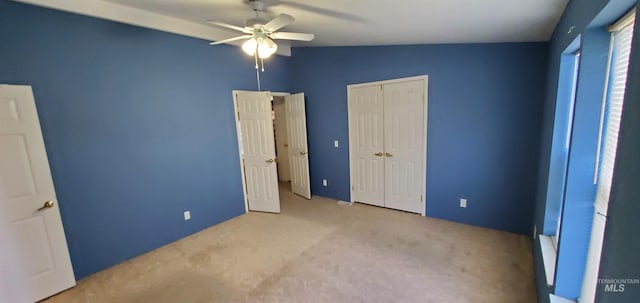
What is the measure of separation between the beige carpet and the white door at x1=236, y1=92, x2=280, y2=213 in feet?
1.86

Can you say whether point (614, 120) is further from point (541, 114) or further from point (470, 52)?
point (470, 52)

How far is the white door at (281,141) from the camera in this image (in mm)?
5828

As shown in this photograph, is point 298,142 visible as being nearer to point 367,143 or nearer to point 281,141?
point 367,143

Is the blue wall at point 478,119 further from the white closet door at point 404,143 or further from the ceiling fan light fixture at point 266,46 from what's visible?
the ceiling fan light fixture at point 266,46

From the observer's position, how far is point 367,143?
4172mm

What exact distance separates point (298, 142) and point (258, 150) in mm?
877

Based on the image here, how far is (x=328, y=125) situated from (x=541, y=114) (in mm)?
2827

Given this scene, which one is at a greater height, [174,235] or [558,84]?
[558,84]

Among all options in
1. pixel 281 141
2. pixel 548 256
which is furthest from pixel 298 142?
pixel 548 256

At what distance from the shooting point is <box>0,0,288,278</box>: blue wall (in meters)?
2.36

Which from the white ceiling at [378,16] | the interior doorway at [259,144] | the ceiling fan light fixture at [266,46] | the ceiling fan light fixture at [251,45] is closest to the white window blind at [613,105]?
the white ceiling at [378,16]

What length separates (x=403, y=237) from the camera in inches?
126

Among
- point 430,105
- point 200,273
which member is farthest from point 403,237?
point 200,273

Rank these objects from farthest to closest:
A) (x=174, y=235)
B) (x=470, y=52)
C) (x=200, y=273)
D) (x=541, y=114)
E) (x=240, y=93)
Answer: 1. (x=240, y=93)
2. (x=174, y=235)
3. (x=470, y=52)
4. (x=541, y=114)
5. (x=200, y=273)
